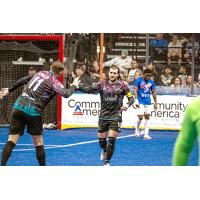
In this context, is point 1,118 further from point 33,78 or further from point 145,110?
point 33,78

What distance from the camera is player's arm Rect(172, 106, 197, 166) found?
134 inches

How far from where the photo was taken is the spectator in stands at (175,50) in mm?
16814

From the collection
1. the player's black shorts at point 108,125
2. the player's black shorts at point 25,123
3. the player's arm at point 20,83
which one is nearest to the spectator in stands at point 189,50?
the player's black shorts at point 108,125

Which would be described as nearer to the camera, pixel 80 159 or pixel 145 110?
pixel 80 159

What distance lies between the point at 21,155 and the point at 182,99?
6.44 m

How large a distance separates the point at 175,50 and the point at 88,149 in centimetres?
584

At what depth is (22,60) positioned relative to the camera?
16.4 metres

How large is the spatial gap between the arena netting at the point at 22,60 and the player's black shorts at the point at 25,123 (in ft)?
26.7

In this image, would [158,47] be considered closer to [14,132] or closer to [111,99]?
[111,99]

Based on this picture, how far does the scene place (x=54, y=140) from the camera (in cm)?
1384

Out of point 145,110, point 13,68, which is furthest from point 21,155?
point 13,68

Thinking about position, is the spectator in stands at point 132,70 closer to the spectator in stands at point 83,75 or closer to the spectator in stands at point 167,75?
the spectator in stands at point 167,75

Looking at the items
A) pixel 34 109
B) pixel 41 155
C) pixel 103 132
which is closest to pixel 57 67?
pixel 34 109

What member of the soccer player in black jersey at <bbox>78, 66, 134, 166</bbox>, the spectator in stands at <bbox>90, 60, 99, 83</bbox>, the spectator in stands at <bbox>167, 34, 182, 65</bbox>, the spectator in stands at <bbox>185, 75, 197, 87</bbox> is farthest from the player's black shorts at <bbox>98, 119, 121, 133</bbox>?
the spectator in stands at <bbox>167, 34, 182, 65</bbox>
